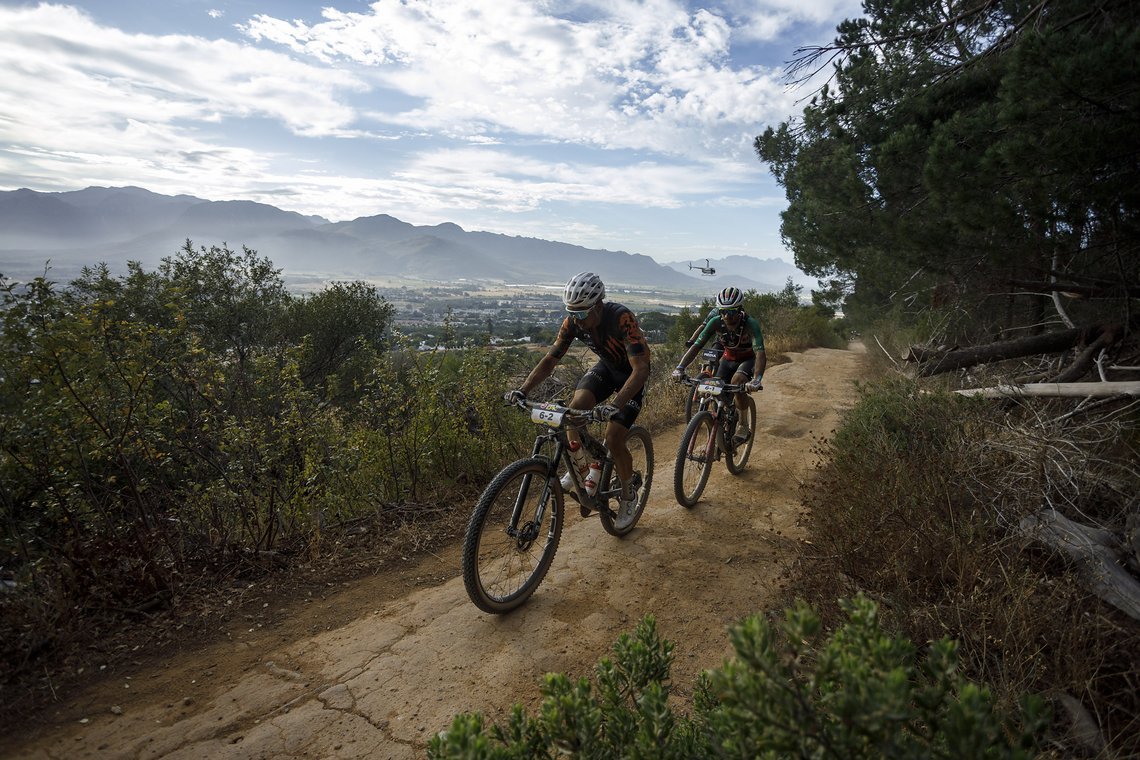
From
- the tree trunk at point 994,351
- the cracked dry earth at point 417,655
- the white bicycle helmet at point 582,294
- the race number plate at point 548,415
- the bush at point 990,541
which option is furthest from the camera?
the tree trunk at point 994,351

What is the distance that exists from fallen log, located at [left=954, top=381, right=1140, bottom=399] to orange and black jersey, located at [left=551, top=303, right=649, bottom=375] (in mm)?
3848

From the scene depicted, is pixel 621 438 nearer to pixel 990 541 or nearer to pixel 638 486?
pixel 638 486

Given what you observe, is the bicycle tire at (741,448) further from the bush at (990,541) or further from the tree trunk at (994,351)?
the tree trunk at (994,351)

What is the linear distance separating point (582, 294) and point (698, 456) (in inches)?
102

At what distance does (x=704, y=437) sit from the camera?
6.27m

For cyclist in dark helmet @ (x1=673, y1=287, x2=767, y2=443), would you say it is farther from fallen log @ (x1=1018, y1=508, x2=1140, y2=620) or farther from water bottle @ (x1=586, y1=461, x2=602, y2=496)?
fallen log @ (x1=1018, y1=508, x2=1140, y2=620)

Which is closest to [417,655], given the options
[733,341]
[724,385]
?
[724,385]

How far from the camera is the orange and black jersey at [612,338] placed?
15.6 feet

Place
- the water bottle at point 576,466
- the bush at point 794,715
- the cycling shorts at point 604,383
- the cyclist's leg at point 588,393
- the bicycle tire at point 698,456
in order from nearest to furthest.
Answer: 1. the bush at point 794,715
2. the water bottle at point 576,466
3. the cyclist's leg at point 588,393
4. the cycling shorts at point 604,383
5. the bicycle tire at point 698,456

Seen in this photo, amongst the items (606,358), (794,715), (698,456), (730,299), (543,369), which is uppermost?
(730,299)

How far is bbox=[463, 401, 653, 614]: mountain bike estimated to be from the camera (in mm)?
3834

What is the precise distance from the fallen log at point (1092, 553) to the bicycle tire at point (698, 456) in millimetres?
2902

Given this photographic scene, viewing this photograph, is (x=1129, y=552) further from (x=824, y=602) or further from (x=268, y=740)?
(x=268, y=740)

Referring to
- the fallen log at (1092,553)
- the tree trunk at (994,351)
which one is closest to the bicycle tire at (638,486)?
the fallen log at (1092,553)
